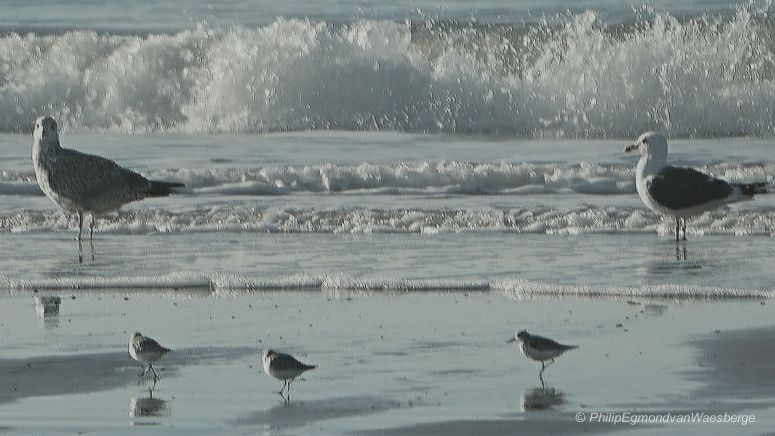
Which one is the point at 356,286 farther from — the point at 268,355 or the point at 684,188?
the point at 684,188

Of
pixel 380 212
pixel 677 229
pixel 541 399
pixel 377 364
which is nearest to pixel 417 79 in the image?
pixel 380 212

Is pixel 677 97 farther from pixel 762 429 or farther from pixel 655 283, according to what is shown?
pixel 762 429

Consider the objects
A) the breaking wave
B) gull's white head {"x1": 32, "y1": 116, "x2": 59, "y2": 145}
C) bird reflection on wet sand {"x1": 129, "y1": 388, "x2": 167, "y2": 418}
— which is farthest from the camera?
the breaking wave

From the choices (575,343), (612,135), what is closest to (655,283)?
(575,343)

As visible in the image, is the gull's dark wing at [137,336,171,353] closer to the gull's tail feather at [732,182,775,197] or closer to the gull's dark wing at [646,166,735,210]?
the gull's dark wing at [646,166,735,210]

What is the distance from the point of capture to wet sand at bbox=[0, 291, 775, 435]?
654 cm

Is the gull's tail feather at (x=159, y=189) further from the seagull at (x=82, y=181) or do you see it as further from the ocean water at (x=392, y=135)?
the ocean water at (x=392, y=135)

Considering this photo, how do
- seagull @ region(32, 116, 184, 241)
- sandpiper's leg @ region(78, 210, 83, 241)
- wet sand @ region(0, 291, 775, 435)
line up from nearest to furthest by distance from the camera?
wet sand @ region(0, 291, 775, 435), sandpiper's leg @ region(78, 210, 83, 241), seagull @ region(32, 116, 184, 241)

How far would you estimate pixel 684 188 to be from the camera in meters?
12.4

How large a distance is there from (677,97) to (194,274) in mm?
12481

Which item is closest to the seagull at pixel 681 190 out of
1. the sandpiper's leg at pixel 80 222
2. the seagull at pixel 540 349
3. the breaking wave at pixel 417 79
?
the sandpiper's leg at pixel 80 222

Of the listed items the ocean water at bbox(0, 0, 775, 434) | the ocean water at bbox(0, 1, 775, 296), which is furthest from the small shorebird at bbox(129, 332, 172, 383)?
the ocean water at bbox(0, 1, 775, 296)

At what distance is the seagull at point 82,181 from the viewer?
512 inches

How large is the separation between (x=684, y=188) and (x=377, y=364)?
5.34m
